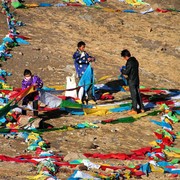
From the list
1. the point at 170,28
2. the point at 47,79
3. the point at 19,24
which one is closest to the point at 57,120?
the point at 47,79

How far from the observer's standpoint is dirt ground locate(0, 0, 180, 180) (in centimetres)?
1366

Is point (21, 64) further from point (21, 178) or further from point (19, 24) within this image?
point (21, 178)

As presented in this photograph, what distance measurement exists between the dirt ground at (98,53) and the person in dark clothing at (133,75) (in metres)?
0.44

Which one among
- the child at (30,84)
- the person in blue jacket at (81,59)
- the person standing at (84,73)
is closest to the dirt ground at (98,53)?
the child at (30,84)

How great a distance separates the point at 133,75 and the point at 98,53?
20.6 feet

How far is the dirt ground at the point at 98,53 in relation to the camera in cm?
1366

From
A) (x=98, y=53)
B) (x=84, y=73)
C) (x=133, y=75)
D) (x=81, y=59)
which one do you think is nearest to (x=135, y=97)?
(x=133, y=75)

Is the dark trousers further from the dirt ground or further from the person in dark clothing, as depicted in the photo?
the dirt ground

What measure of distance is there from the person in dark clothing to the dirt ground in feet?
1.44

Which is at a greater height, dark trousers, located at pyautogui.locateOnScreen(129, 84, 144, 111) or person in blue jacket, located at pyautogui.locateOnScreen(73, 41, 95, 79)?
person in blue jacket, located at pyautogui.locateOnScreen(73, 41, 95, 79)

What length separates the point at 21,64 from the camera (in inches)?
758

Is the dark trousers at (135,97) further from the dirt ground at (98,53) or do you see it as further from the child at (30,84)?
the child at (30,84)

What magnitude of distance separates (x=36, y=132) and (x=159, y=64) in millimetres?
8931

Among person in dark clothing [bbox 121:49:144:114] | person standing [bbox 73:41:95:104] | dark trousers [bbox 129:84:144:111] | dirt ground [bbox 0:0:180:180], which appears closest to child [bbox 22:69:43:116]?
dirt ground [bbox 0:0:180:180]
